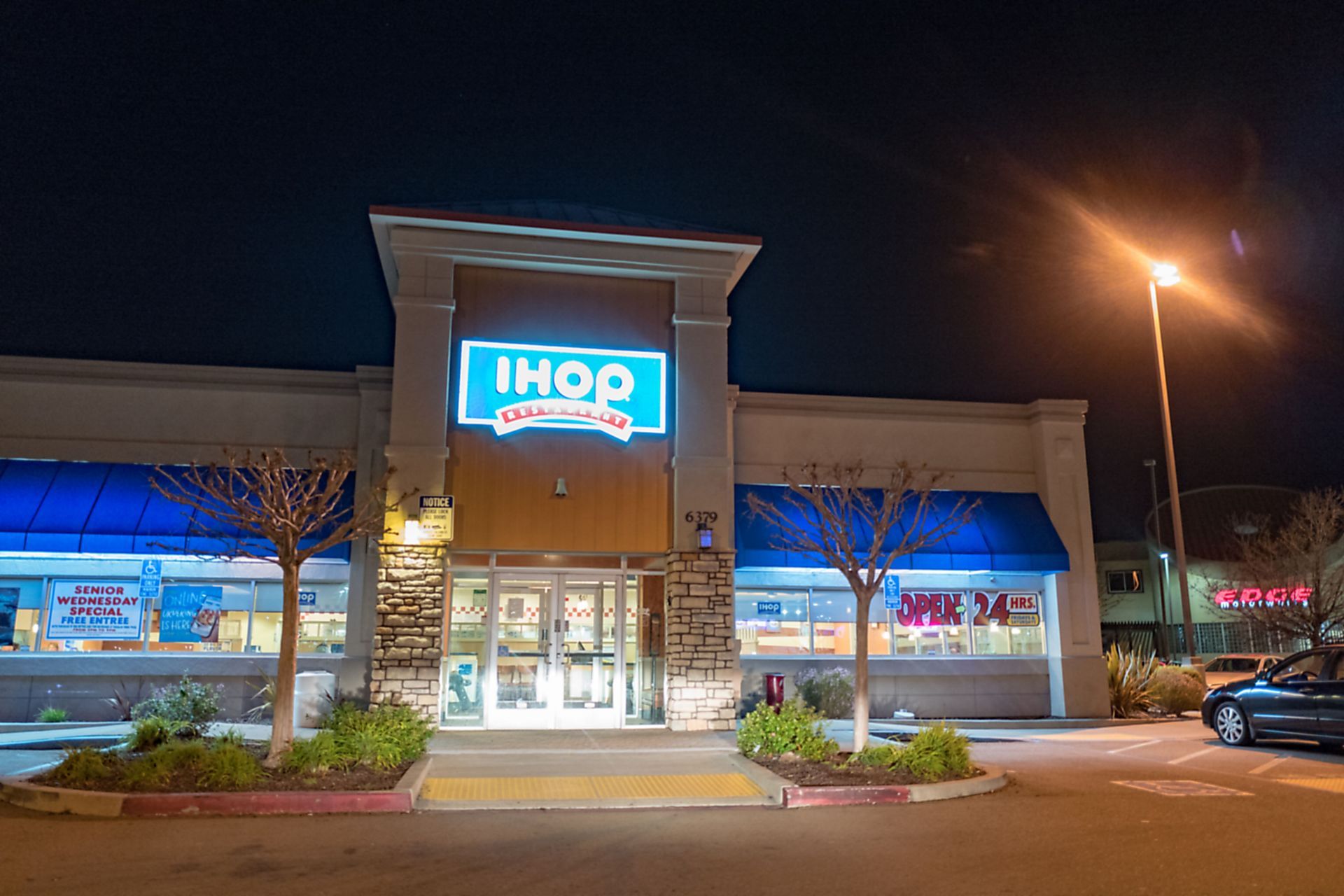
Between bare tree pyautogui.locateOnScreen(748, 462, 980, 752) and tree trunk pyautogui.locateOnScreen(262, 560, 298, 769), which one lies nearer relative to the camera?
tree trunk pyautogui.locateOnScreen(262, 560, 298, 769)

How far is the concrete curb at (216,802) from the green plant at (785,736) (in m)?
4.63

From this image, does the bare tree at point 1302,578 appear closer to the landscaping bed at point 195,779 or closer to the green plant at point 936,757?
the green plant at point 936,757

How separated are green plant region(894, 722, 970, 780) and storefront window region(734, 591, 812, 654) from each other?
7.46 metres

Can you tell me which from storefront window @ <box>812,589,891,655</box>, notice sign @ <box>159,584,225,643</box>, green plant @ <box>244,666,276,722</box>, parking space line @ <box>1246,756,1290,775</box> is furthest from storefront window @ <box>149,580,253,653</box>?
parking space line @ <box>1246,756,1290,775</box>

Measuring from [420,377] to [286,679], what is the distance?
20.9 feet

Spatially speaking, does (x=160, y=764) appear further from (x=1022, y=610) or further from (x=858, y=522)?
(x=1022, y=610)

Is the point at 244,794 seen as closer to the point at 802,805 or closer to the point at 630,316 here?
the point at 802,805

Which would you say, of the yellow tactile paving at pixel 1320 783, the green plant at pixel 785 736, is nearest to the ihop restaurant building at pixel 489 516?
the green plant at pixel 785 736

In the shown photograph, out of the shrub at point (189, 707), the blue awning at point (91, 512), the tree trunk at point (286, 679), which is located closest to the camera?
the tree trunk at point (286, 679)

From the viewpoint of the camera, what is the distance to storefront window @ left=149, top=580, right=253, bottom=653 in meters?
18.1

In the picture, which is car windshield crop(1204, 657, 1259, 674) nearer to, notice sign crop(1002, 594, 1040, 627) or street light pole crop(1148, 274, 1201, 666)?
street light pole crop(1148, 274, 1201, 666)

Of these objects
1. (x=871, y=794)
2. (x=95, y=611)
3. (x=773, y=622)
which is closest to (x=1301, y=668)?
(x=773, y=622)

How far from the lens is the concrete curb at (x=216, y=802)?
969cm

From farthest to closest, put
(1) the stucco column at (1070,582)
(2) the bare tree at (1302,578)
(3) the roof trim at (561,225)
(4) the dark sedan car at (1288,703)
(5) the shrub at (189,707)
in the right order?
1. (2) the bare tree at (1302,578)
2. (1) the stucco column at (1070,582)
3. (3) the roof trim at (561,225)
4. (4) the dark sedan car at (1288,703)
5. (5) the shrub at (189,707)
